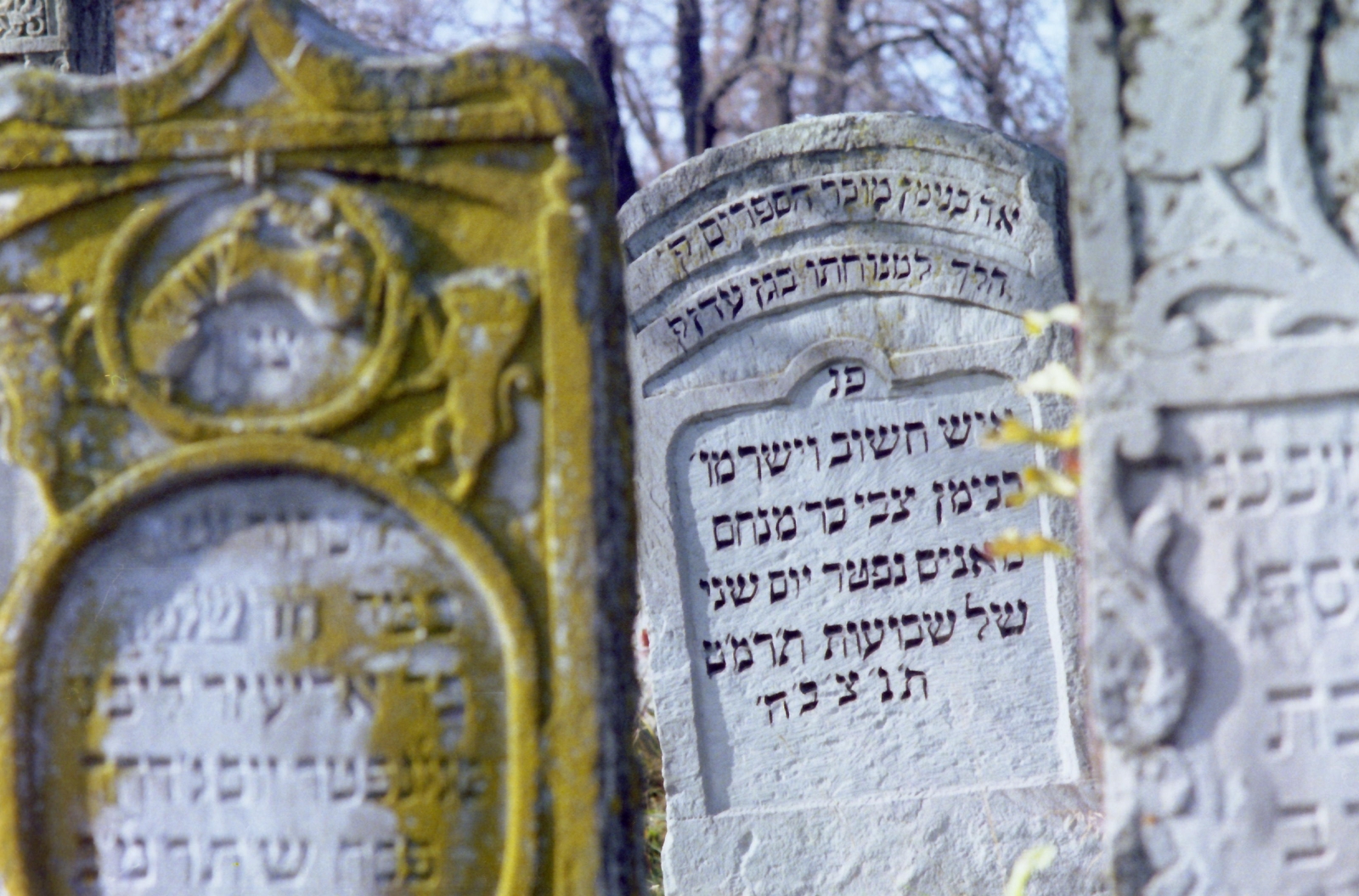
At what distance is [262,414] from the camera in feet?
6.89

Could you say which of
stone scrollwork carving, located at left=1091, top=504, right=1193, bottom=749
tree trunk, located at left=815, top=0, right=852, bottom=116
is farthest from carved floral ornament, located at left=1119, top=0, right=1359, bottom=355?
tree trunk, located at left=815, top=0, right=852, bottom=116

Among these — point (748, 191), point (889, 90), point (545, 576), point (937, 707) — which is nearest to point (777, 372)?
point (748, 191)

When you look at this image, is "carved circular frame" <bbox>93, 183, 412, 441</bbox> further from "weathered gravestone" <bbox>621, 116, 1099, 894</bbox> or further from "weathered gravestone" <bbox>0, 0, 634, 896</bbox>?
"weathered gravestone" <bbox>621, 116, 1099, 894</bbox>

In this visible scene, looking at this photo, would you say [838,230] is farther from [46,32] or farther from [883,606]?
[46,32]

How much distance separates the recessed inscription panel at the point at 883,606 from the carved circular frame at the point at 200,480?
6.07 ft

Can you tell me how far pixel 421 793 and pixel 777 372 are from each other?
1992 millimetres

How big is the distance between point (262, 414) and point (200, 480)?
0.43 feet

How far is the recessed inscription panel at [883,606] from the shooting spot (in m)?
3.77

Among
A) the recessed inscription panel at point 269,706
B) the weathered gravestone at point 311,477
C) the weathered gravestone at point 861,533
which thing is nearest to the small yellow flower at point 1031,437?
the weathered gravestone at point 311,477

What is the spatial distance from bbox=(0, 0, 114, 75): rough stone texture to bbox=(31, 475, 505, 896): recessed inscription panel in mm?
2577

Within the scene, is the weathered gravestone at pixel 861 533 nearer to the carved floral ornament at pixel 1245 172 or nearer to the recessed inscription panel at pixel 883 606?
the recessed inscription panel at pixel 883 606

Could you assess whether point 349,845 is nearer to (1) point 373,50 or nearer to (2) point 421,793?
(2) point 421,793

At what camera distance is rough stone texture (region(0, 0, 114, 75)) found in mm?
4176

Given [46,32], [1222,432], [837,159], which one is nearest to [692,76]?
[46,32]
